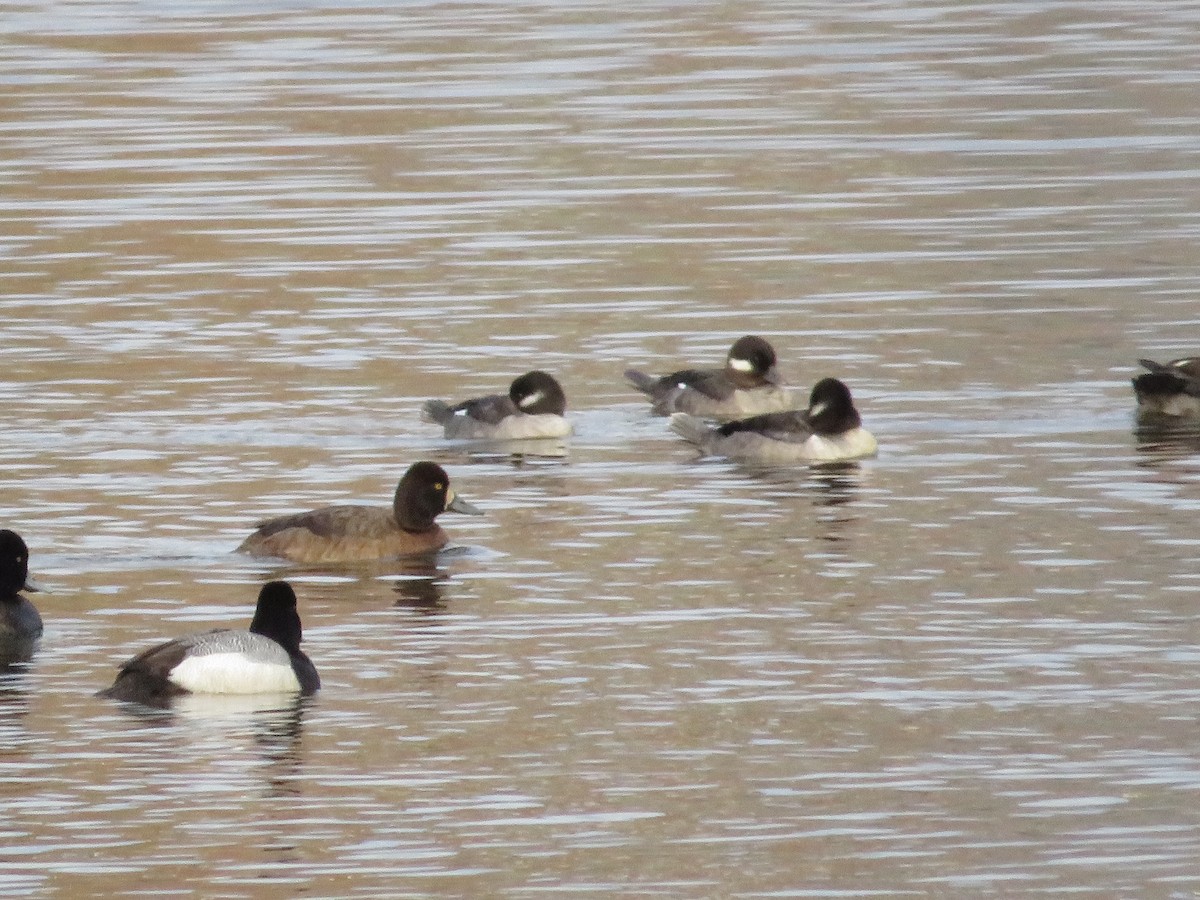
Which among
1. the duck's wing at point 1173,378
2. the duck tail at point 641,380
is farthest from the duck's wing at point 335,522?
the duck's wing at point 1173,378

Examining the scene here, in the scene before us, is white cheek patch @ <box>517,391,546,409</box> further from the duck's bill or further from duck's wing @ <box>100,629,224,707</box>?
duck's wing @ <box>100,629,224,707</box>

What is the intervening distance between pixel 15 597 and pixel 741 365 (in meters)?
8.89

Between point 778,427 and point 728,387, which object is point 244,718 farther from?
point 728,387

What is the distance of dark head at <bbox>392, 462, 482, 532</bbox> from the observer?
18.3 metres

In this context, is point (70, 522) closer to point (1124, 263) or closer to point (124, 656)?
point (124, 656)

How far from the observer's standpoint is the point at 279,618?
579 inches

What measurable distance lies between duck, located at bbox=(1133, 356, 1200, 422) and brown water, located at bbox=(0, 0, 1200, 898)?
348mm

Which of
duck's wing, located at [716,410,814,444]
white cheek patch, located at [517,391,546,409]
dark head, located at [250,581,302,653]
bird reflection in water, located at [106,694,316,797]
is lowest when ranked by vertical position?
bird reflection in water, located at [106,694,316,797]

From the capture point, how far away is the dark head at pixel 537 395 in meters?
22.0

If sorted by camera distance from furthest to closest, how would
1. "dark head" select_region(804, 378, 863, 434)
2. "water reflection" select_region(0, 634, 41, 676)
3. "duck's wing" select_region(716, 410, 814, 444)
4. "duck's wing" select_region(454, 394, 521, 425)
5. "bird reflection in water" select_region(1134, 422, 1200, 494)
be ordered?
"duck's wing" select_region(454, 394, 521, 425) → "duck's wing" select_region(716, 410, 814, 444) → "dark head" select_region(804, 378, 863, 434) → "bird reflection in water" select_region(1134, 422, 1200, 494) → "water reflection" select_region(0, 634, 41, 676)

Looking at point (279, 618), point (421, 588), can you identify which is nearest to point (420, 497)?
point (421, 588)

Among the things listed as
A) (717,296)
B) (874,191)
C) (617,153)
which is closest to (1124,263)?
(717,296)

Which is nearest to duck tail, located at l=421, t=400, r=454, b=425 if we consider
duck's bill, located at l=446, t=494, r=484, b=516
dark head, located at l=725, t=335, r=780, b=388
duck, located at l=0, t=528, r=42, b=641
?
dark head, located at l=725, t=335, r=780, b=388

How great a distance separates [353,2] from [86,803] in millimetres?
54373
